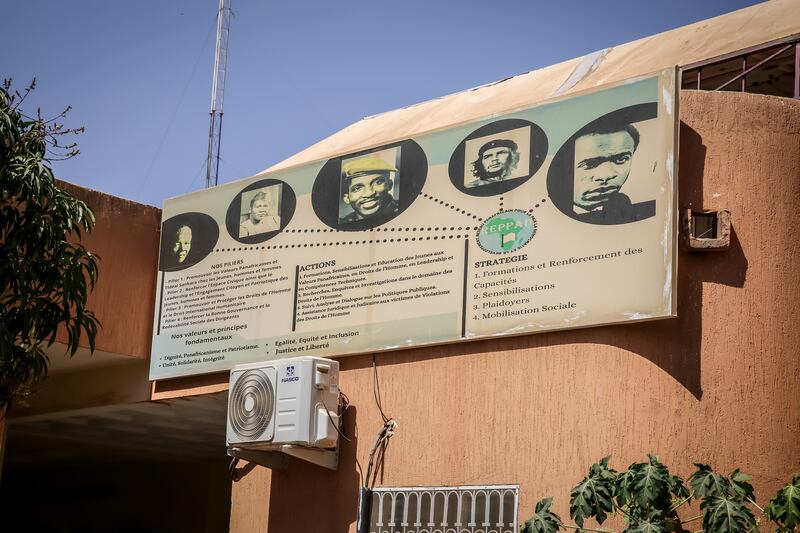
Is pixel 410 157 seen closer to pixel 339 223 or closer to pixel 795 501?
pixel 339 223

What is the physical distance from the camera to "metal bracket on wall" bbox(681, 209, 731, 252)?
297 inches

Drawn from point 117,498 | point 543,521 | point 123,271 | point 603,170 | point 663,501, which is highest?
point 603,170

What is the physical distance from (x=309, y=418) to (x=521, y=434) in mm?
1603

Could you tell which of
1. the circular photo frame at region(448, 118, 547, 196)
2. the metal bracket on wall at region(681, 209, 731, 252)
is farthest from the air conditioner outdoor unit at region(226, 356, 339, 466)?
the metal bracket on wall at region(681, 209, 731, 252)

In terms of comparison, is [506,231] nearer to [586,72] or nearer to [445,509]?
[445,509]

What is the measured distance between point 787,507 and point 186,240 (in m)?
5.90

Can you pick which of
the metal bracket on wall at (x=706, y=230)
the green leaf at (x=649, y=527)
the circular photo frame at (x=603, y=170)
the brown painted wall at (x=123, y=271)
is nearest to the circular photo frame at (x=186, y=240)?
the brown painted wall at (x=123, y=271)

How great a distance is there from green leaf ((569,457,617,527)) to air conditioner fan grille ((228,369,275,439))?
2.59 meters

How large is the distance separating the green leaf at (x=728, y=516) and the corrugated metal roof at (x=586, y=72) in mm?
3910

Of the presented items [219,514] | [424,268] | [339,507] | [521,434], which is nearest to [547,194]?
[424,268]

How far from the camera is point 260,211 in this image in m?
9.88

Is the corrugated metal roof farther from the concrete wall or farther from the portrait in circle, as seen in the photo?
the concrete wall

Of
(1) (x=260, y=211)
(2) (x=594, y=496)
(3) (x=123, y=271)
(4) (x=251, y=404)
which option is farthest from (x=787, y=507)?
(3) (x=123, y=271)

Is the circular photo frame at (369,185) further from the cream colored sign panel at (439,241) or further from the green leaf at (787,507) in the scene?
the green leaf at (787,507)
